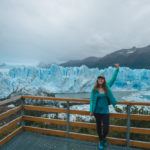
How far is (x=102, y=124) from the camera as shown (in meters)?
4.51

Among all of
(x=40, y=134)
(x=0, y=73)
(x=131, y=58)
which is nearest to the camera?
(x=40, y=134)

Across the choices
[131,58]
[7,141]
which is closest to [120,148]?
[7,141]

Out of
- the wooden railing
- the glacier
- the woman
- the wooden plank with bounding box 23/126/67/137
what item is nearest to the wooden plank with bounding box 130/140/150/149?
the wooden railing

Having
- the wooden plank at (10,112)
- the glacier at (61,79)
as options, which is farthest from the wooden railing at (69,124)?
the glacier at (61,79)

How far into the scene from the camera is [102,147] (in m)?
4.55

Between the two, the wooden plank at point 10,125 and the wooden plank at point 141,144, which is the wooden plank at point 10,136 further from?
the wooden plank at point 141,144

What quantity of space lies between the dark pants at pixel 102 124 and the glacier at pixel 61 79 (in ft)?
106

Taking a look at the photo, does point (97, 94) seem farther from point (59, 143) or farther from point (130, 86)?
point (130, 86)

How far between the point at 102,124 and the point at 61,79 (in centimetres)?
3595

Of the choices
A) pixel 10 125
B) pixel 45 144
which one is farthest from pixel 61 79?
pixel 45 144

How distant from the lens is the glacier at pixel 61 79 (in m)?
36.9

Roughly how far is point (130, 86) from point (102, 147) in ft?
117

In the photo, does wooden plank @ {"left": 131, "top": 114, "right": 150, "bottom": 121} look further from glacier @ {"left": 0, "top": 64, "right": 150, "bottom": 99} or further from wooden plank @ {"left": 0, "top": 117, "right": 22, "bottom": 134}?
glacier @ {"left": 0, "top": 64, "right": 150, "bottom": 99}

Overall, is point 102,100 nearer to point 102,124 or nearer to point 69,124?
point 102,124
